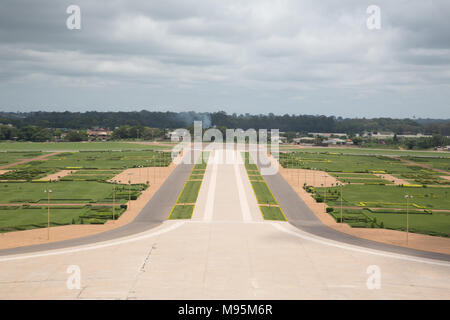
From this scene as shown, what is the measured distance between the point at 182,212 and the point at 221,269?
20.9 m

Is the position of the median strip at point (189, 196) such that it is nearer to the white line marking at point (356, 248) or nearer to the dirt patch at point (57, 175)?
the white line marking at point (356, 248)

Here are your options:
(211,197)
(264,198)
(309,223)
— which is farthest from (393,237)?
(211,197)

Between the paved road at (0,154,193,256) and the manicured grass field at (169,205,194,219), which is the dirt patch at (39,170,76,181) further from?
the manicured grass field at (169,205,194,219)

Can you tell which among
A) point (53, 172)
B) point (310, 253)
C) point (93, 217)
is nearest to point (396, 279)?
point (310, 253)


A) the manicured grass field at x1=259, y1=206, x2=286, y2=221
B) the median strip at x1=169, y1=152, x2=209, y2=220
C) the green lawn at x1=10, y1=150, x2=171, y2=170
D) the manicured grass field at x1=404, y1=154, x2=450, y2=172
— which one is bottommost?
the manicured grass field at x1=259, y1=206, x2=286, y2=221

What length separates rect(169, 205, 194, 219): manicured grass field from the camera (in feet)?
175

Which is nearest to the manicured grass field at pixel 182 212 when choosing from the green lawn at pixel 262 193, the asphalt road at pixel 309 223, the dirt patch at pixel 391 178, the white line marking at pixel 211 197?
the white line marking at pixel 211 197

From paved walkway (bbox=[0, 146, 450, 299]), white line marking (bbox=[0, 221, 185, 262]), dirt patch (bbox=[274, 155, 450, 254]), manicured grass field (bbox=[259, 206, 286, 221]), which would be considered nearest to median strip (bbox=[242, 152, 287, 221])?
manicured grass field (bbox=[259, 206, 286, 221])

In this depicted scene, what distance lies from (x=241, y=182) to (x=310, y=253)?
127 ft

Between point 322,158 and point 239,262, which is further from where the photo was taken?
point 322,158

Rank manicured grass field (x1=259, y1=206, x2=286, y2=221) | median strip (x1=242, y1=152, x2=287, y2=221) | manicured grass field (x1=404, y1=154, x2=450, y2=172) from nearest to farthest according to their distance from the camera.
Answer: manicured grass field (x1=259, y1=206, x2=286, y2=221) < median strip (x1=242, y1=152, x2=287, y2=221) < manicured grass field (x1=404, y1=154, x2=450, y2=172)

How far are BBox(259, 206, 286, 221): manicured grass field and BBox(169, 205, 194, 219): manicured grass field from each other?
861 centimetres
